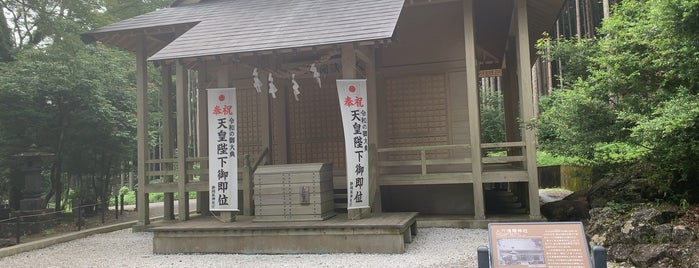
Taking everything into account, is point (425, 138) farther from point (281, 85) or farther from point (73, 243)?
point (73, 243)

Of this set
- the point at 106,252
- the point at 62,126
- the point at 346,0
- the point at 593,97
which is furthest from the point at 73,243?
the point at 593,97

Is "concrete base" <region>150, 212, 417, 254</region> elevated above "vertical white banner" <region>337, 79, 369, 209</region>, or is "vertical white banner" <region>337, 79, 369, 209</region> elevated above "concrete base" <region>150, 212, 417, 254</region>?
"vertical white banner" <region>337, 79, 369, 209</region>

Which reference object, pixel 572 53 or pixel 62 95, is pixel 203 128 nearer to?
pixel 62 95

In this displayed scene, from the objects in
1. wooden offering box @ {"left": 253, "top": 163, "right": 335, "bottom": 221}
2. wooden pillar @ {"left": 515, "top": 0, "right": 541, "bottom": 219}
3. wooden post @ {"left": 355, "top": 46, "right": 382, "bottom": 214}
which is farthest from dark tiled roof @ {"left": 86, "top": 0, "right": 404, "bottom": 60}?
wooden pillar @ {"left": 515, "top": 0, "right": 541, "bottom": 219}

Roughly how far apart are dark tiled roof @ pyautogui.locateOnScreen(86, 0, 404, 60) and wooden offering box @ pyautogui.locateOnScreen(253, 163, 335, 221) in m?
2.05

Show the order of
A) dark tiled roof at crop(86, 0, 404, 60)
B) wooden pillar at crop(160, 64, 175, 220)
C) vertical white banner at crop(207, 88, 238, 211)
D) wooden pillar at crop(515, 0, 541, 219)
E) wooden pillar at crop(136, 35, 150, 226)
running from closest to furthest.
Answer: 1. dark tiled roof at crop(86, 0, 404, 60)
2. vertical white banner at crop(207, 88, 238, 211)
3. wooden pillar at crop(515, 0, 541, 219)
4. wooden pillar at crop(136, 35, 150, 226)
5. wooden pillar at crop(160, 64, 175, 220)

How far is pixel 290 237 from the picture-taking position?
7.36m

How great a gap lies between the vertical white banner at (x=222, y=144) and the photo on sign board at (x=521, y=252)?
215 inches

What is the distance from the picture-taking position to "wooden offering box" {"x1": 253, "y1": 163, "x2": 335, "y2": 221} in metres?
7.87

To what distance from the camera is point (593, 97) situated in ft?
24.2

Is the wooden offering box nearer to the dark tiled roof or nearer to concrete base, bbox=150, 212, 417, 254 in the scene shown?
concrete base, bbox=150, 212, 417, 254

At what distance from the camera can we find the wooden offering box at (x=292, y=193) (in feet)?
25.8

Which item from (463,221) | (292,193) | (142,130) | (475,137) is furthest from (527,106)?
(142,130)

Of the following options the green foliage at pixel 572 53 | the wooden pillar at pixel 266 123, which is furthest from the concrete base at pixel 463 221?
the wooden pillar at pixel 266 123
